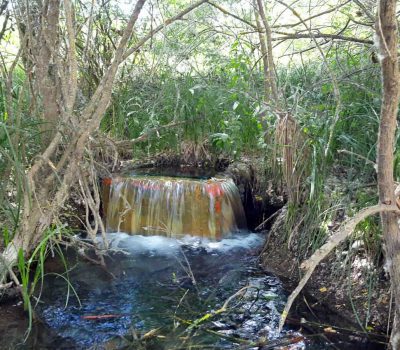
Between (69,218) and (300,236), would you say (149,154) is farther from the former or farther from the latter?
(300,236)

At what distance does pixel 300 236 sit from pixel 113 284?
1.58 meters

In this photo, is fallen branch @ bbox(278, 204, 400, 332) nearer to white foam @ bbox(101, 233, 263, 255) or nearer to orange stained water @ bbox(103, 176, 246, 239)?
white foam @ bbox(101, 233, 263, 255)

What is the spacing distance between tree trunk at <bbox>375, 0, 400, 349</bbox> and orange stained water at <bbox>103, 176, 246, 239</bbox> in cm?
293

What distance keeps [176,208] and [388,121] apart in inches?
132

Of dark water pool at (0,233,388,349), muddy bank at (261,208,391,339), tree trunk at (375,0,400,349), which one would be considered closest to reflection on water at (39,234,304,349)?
dark water pool at (0,233,388,349)

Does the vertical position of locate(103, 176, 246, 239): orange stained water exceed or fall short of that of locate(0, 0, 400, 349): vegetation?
it falls short

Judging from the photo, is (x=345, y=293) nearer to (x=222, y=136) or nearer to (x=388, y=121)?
(x=388, y=121)

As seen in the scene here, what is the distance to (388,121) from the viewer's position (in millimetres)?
1805

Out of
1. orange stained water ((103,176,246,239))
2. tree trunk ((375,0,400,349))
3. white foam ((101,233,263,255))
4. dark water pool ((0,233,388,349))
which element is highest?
tree trunk ((375,0,400,349))

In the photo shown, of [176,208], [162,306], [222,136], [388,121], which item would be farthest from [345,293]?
[176,208]

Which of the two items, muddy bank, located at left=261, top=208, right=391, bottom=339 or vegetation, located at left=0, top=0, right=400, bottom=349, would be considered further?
muddy bank, located at left=261, top=208, right=391, bottom=339

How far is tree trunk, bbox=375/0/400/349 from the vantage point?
1.68 metres

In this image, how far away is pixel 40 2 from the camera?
123 inches

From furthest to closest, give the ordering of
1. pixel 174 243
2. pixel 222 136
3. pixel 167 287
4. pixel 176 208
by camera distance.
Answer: pixel 176 208 → pixel 174 243 → pixel 222 136 → pixel 167 287
